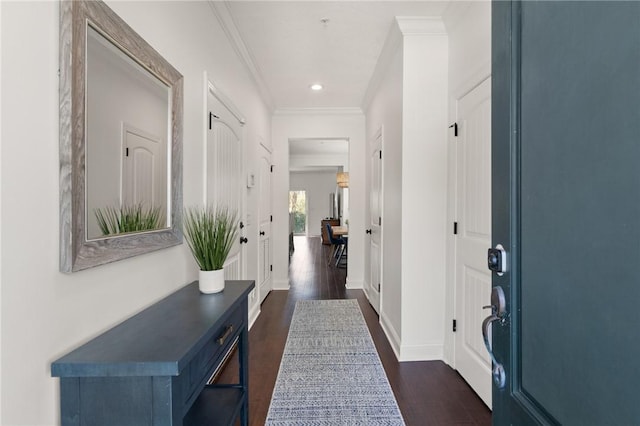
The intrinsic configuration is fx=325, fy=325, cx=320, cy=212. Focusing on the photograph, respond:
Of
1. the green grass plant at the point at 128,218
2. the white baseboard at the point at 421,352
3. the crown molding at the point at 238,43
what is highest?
the crown molding at the point at 238,43

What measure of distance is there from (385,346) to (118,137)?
258 cm

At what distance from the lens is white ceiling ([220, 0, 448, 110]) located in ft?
8.00

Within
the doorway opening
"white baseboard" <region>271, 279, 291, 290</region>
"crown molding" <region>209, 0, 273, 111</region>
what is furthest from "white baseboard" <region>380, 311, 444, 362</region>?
the doorway opening

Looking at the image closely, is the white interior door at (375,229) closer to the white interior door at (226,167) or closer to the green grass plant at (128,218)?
the white interior door at (226,167)

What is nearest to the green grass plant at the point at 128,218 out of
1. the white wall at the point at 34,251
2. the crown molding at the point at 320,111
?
the white wall at the point at 34,251

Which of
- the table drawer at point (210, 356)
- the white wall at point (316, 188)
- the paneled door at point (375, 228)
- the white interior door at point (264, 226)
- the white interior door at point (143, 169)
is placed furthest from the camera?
the white wall at point (316, 188)

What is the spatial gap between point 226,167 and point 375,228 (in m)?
2.05

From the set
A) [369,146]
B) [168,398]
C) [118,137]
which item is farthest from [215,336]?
[369,146]

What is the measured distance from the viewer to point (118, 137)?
1252 millimetres

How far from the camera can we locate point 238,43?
9.43ft

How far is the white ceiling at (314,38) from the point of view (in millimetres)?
2438

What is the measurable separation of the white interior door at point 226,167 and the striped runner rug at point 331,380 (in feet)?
2.85

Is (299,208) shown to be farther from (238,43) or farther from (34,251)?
(34,251)

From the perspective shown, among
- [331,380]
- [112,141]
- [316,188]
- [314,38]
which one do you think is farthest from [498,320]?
[316,188]
